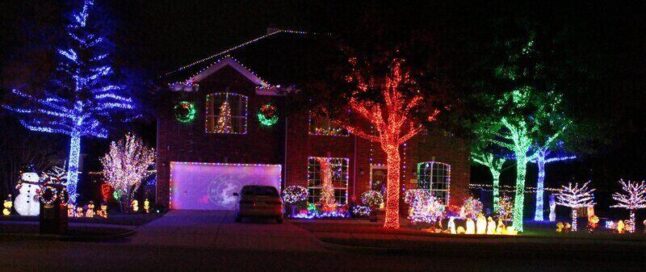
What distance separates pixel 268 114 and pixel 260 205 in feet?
22.7

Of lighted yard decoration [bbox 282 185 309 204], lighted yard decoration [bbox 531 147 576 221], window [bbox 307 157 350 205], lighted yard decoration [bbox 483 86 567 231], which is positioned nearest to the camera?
lighted yard decoration [bbox 483 86 567 231]

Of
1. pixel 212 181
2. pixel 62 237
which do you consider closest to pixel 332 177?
pixel 212 181

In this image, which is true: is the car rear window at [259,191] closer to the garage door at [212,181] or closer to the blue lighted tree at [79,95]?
the garage door at [212,181]

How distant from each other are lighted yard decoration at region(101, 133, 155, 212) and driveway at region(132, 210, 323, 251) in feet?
9.35

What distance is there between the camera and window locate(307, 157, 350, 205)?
107 feet

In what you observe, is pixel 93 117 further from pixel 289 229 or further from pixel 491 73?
pixel 491 73

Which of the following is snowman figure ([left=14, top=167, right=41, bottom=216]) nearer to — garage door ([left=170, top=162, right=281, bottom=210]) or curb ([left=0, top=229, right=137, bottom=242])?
garage door ([left=170, top=162, right=281, bottom=210])

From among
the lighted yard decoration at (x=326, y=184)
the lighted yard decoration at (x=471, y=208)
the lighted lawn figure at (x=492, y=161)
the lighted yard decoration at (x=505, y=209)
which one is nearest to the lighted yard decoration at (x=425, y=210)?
the lighted yard decoration at (x=471, y=208)

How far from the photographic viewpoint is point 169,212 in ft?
99.1

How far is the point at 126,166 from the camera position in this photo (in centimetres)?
2867

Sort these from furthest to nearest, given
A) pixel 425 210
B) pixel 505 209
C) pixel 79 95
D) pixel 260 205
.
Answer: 1. pixel 505 209
2. pixel 425 210
3. pixel 79 95
4. pixel 260 205

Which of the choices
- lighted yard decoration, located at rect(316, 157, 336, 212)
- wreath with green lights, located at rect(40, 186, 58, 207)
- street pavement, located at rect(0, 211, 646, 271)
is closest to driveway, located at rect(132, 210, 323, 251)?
street pavement, located at rect(0, 211, 646, 271)

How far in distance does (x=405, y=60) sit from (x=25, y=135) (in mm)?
21496

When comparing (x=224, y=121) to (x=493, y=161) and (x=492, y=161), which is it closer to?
(x=492, y=161)
